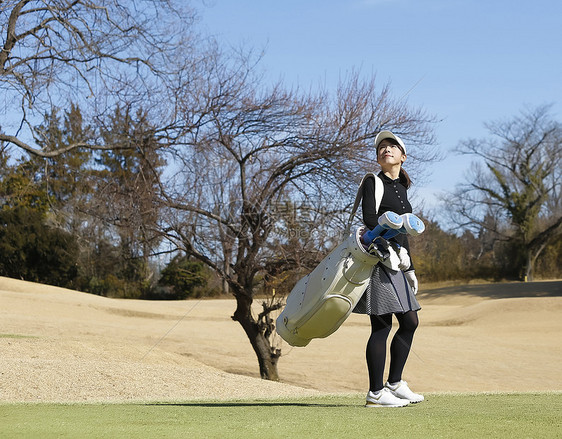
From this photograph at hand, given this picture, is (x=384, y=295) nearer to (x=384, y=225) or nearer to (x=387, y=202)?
(x=384, y=225)

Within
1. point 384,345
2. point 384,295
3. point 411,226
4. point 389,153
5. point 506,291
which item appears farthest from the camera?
point 506,291

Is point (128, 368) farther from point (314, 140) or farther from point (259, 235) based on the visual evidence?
point (314, 140)

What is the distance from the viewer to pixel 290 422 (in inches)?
168

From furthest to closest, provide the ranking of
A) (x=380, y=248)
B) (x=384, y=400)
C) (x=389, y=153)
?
(x=389, y=153) < (x=384, y=400) < (x=380, y=248)

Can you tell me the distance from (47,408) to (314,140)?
7.40 meters

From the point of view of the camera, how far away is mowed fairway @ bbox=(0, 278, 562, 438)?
4207 millimetres

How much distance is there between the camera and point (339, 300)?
5.13 meters

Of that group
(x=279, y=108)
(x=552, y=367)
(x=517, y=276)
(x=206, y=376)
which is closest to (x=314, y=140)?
(x=279, y=108)

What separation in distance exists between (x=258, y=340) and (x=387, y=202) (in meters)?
9.13

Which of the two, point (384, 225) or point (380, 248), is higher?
point (384, 225)

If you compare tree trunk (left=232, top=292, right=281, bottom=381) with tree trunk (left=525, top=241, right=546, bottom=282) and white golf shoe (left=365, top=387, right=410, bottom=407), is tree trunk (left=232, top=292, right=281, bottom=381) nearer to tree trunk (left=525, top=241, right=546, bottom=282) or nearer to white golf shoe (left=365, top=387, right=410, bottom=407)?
white golf shoe (left=365, top=387, right=410, bottom=407)

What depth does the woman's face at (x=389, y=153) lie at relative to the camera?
5.75m

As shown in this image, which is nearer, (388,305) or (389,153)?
(388,305)

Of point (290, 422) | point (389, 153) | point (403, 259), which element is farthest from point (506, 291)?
point (290, 422)
